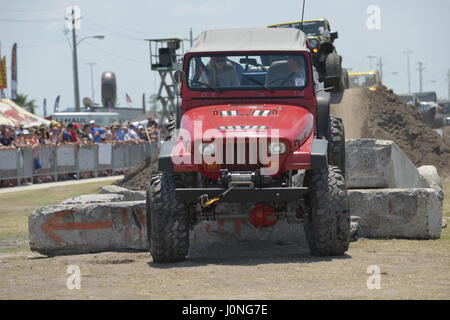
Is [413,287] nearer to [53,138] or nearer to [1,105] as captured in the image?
[53,138]

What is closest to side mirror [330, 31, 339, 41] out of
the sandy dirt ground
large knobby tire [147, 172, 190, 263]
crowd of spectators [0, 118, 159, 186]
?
crowd of spectators [0, 118, 159, 186]

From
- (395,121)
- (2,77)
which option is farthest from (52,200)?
(2,77)

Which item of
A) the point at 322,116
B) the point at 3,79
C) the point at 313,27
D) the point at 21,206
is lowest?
the point at 21,206

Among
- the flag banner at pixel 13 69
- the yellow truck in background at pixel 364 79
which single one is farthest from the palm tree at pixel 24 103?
the yellow truck in background at pixel 364 79

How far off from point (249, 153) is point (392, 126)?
18.1 m

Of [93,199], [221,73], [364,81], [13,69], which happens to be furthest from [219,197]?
[13,69]

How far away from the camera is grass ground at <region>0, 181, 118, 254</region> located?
545 inches

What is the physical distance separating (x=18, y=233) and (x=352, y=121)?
1374cm

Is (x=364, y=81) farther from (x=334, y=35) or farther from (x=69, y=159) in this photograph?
(x=69, y=159)

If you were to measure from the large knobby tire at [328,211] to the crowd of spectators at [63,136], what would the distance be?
1534cm

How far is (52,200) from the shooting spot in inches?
827

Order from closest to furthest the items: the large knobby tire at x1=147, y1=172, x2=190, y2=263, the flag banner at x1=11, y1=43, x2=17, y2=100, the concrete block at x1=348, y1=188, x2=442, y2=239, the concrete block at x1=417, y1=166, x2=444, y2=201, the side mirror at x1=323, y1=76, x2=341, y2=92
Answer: the large knobby tire at x1=147, y1=172, x2=190, y2=263 < the side mirror at x1=323, y1=76, x2=341, y2=92 < the concrete block at x1=348, y1=188, x2=442, y2=239 < the concrete block at x1=417, y1=166, x2=444, y2=201 < the flag banner at x1=11, y1=43, x2=17, y2=100

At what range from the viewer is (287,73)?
36.8 feet

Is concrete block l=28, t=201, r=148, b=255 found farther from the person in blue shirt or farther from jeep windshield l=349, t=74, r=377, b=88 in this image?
jeep windshield l=349, t=74, r=377, b=88
